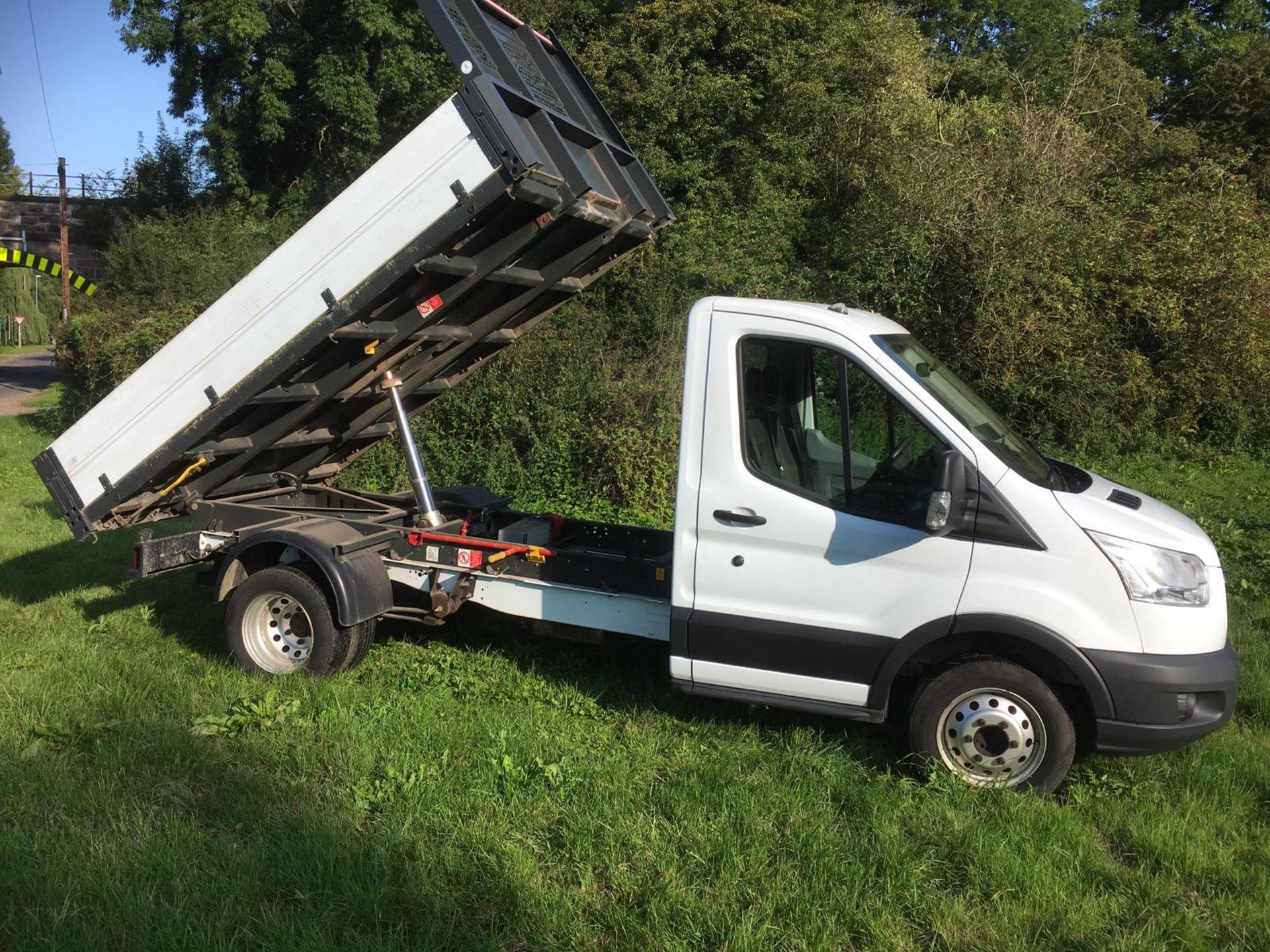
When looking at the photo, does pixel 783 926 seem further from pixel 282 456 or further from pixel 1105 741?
pixel 282 456

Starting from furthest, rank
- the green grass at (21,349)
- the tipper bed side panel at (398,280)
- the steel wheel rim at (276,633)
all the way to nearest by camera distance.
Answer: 1. the green grass at (21,349)
2. the steel wheel rim at (276,633)
3. the tipper bed side panel at (398,280)

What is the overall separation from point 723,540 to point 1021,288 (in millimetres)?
9175

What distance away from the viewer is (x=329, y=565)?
5.27 meters

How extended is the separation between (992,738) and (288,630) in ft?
12.6

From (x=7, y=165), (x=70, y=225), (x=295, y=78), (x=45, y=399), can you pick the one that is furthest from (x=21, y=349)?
(x=7, y=165)

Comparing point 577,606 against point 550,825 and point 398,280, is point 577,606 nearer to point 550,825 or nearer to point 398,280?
point 550,825

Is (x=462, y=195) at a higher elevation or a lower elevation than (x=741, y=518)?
higher

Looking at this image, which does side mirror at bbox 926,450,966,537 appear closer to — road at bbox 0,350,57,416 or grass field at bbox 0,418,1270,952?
grass field at bbox 0,418,1270,952

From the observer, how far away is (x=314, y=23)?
2336cm

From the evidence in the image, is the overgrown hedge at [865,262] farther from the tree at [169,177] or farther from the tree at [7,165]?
the tree at [7,165]

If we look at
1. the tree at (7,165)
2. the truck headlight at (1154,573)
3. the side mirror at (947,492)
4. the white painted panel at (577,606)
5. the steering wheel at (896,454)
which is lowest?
the white painted panel at (577,606)

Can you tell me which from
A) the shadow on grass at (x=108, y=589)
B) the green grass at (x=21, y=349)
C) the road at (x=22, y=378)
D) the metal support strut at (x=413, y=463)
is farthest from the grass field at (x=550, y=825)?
the green grass at (x=21, y=349)

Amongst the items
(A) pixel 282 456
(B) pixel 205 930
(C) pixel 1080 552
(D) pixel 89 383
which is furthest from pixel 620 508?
(D) pixel 89 383

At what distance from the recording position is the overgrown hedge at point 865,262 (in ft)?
36.1
